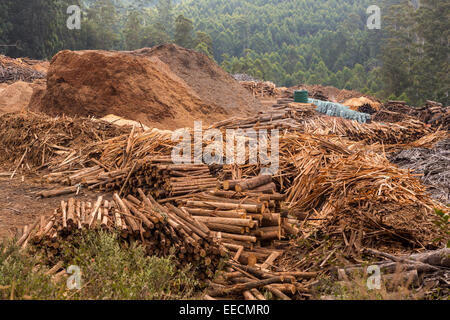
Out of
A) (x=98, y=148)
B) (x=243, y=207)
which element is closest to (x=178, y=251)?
(x=243, y=207)

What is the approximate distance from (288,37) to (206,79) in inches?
2706

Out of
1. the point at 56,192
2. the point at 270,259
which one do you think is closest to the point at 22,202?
the point at 56,192

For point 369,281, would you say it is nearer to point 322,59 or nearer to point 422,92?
point 422,92

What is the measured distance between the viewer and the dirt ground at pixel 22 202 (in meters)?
6.89

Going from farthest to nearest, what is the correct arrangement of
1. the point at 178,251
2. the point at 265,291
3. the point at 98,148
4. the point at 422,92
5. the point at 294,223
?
the point at 422,92, the point at 98,148, the point at 294,223, the point at 178,251, the point at 265,291

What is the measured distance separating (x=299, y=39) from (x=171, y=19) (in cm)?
2637

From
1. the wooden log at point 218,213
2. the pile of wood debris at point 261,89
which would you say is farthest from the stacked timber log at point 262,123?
the pile of wood debris at point 261,89

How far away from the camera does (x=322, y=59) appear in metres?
73.7

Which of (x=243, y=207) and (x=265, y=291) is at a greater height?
(x=243, y=207)

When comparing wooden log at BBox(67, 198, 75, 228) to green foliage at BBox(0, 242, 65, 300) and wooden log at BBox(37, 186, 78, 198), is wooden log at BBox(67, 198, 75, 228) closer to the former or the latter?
green foliage at BBox(0, 242, 65, 300)

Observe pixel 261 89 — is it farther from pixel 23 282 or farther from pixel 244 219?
pixel 23 282

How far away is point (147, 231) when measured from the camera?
18.1 ft
